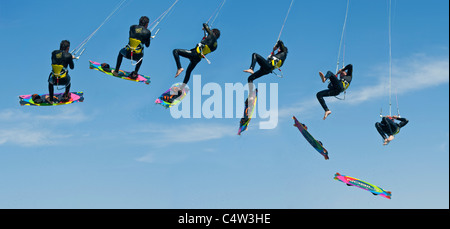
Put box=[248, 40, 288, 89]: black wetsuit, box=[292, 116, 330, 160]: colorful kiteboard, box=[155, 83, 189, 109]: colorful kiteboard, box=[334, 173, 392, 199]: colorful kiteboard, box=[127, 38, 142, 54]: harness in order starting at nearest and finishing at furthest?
box=[248, 40, 288, 89]: black wetsuit, box=[127, 38, 142, 54]: harness, box=[334, 173, 392, 199]: colorful kiteboard, box=[292, 116, 330, 160]: colorful kiteboard, box=[155, 83, 189, 109]: colorful kiteboard

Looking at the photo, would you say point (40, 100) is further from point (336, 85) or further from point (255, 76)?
point (336, 85)

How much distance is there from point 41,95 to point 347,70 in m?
12.1

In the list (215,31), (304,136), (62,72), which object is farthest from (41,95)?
(304,136)

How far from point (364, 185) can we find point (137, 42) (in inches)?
412

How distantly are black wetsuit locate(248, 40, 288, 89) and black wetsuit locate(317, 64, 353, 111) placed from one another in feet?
6.08

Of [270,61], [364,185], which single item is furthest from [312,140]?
[270,61]

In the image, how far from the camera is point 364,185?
22047 millimetres

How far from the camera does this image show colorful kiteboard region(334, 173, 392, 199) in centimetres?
2180

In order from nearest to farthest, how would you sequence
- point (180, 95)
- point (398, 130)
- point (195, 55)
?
point (195, 55), point (398, 130), point (180, 95)

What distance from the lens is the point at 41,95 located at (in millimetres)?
22109

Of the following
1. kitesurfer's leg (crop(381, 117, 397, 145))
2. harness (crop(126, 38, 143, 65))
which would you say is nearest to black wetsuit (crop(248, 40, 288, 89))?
harness (crop(126, 38, 143, 65))

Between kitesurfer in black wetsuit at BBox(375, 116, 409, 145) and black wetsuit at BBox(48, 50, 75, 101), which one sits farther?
kitesurfer in black wetsuit at BBox(375, 116, 409, 145)

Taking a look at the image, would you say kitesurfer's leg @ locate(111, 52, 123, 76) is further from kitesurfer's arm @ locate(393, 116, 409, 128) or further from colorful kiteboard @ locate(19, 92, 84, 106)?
kitesurfer's arm @ locate(393, 116, 409, 128)

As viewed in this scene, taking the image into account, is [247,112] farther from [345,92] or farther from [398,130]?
[398,130]
